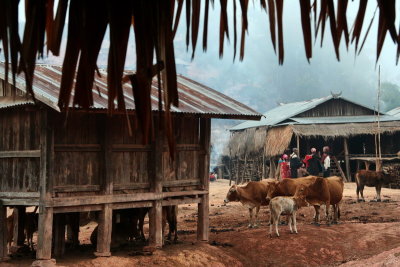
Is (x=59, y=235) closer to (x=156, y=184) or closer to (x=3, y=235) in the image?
(x=3, y=235)

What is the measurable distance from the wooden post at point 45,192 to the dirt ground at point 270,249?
0.61 meters

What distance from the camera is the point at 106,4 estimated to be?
7.77 ft

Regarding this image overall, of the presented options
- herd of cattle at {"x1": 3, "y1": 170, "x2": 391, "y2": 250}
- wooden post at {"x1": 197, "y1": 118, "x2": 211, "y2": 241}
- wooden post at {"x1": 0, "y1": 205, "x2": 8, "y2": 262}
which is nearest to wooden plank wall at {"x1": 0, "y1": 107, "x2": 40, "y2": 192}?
wooden post at {"x1": 0, "y1": 205, "x2": 8, "y2": 262}

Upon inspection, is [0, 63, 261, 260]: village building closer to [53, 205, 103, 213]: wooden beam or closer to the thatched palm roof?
[53, 205, 103, 213]: wooden beam

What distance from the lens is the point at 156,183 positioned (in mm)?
14117

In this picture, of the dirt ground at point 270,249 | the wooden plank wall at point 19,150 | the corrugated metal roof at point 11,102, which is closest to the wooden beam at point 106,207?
the dirt ground at point 270,249

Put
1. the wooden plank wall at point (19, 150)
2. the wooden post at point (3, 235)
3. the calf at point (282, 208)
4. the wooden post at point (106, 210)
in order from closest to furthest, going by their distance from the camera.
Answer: the wooden plank wall at point (19, 150), the wooden post at point (106, 210), the wooden post at point (3, 235), the calf at point (282, 208)

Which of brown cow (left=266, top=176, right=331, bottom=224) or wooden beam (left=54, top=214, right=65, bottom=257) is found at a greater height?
brown cow (left=266, top=176, right=331, bottom=224)

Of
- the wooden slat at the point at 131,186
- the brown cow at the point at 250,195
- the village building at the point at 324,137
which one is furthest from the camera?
the village building at the point at 324,137

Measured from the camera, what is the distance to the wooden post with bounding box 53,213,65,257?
1362 cm

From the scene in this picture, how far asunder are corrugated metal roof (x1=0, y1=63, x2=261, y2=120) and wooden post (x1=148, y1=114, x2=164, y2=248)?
1.01m

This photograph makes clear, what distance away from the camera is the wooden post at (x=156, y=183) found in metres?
14.1

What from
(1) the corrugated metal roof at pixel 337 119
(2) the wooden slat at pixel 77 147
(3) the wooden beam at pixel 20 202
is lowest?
(3) the wooden beam at pixel 20 202

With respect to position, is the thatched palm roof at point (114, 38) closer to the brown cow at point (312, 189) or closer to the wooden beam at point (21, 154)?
the wooden beam at point (21, 154)
